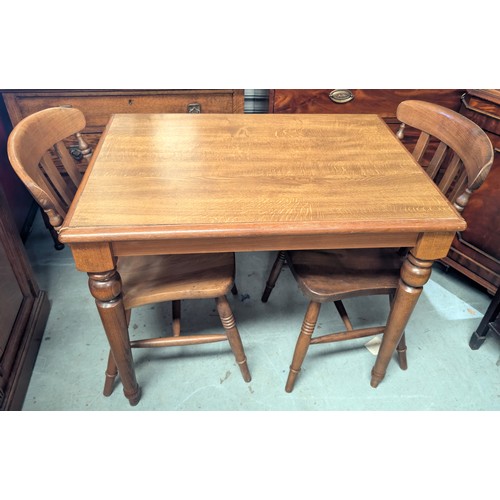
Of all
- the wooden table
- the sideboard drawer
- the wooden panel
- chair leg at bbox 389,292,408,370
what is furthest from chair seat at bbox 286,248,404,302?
the wooden panel

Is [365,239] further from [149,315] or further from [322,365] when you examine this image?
[149,315]

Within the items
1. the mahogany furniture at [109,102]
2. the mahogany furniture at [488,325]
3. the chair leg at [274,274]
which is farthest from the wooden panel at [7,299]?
the mahogany furniture at [488,325]

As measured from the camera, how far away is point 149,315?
1.83 m

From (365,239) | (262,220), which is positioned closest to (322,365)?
(365,239)

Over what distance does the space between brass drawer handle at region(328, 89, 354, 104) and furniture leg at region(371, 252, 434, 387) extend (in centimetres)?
94

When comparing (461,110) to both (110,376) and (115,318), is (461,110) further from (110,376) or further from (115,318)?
(110,376)

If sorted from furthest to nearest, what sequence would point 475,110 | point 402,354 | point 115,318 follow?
point 475,110 → point 402,354 → point 115,318

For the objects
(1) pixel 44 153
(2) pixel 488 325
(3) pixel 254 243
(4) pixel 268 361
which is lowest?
(4) pixel 268 361

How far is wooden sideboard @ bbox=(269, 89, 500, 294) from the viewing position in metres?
1.77

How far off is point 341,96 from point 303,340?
1084mm

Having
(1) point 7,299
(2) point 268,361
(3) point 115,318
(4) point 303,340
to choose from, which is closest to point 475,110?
(4) point 303,340

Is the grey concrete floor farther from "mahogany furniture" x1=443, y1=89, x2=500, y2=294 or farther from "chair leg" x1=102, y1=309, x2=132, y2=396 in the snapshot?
"mahogany furniture" x1=443, y1=89, x2=500, y2=294

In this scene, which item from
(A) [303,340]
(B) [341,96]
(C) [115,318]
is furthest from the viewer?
(B) [341,96]

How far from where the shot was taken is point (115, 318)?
47.1 inches
